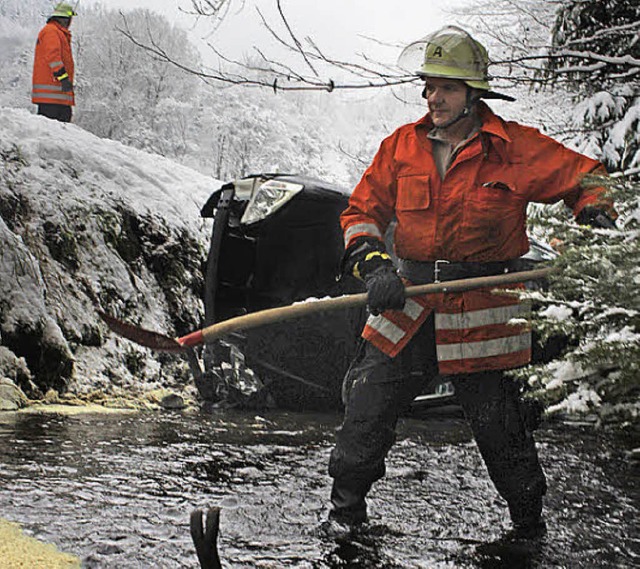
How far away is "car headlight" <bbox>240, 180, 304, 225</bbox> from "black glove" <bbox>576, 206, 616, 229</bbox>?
247 centimetres

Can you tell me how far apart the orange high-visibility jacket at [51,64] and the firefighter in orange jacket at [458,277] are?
A: 31.4ft

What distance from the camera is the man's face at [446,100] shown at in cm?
358

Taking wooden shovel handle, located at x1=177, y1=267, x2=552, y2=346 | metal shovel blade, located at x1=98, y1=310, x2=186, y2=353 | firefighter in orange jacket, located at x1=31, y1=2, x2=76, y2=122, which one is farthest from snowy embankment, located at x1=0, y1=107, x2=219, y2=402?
wooden shovel handle, located at x1=177, y1=267, x2=552, y2=346

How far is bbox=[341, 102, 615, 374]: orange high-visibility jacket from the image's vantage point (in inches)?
136

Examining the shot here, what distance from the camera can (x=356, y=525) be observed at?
3451 mm

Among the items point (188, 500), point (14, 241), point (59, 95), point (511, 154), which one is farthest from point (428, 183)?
point (59, 95)

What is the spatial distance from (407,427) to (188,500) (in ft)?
8.29

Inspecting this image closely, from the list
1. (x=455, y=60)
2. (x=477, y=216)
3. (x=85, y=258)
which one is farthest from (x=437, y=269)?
(x=85, y=258)

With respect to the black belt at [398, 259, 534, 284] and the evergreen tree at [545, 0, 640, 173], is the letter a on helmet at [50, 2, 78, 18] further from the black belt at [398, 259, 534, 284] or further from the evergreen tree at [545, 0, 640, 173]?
the black belt at [398, 259, 534, 284]

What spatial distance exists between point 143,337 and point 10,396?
99.4 inches

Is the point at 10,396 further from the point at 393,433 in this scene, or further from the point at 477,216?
the point at 477,216

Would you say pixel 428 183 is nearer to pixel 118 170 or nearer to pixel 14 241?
pixel 14 241

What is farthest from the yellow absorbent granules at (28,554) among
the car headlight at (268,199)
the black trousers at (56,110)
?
the black trousers at (56,110)

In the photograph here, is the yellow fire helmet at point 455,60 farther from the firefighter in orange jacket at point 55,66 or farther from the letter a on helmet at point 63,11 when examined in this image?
the letter a on helmet at point 63,11
